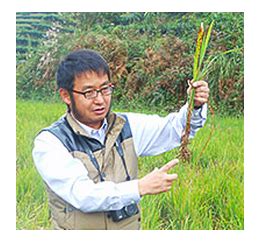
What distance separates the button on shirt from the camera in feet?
5.73

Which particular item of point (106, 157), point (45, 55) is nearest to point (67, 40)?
point (45, 55)

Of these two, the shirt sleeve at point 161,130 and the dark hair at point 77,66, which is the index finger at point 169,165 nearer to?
Result: the shirt sleeve at point 161,130

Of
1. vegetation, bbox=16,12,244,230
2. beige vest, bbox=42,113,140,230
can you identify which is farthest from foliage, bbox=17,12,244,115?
beige vest, bbox=42,113,140,230

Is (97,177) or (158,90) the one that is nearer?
(97,177)

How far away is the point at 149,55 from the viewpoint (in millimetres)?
1873

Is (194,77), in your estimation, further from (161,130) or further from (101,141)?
(101,141)

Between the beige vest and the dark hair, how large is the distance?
113 mm

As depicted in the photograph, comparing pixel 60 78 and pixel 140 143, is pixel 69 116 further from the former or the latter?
pixel 140 143

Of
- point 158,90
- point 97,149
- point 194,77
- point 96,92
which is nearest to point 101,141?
point 97,149

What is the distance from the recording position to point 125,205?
177cm

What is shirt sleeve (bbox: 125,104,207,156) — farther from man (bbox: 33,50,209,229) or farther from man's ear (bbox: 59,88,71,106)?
man's ear (bbox: 59,88,71,106)

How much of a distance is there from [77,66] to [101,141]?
248 millimetres

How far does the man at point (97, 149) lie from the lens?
5.75ft

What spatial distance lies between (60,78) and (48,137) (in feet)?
0.63
